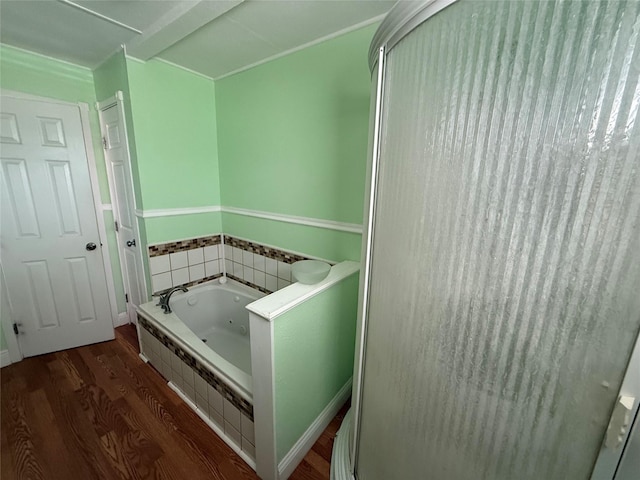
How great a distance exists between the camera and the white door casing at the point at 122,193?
179 centimetres

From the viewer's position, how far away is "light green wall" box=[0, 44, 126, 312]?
1585mm

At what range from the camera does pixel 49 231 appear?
5.93 ft

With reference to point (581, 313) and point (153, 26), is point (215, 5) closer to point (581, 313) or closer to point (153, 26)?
point (153, 26)

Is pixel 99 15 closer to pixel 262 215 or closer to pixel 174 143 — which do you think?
pixel 174 143

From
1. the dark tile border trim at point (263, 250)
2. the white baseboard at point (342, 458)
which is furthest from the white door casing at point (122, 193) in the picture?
the white baseboard at point (342, 458)

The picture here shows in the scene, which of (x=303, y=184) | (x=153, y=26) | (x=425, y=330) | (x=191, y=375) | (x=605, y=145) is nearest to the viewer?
(x=605, y=145)

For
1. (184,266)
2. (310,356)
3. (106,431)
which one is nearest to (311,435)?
(310,356)

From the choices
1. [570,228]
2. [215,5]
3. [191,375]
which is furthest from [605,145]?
[191,375]

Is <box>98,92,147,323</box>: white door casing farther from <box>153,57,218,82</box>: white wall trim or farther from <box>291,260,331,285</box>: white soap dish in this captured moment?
<box>291,260,331,285</box>: white soap dish

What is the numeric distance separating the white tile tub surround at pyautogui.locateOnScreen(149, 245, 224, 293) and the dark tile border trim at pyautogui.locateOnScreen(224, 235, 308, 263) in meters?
0.18

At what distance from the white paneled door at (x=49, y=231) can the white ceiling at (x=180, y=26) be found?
49cm

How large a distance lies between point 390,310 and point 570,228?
1.51 feet

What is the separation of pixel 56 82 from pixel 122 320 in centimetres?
195

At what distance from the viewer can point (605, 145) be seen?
16.3 inches
